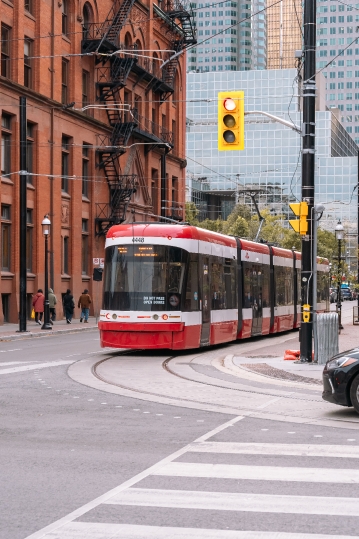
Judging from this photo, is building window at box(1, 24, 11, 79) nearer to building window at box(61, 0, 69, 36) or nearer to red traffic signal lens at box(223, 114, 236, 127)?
building window at box(61, 0, 69, 36)

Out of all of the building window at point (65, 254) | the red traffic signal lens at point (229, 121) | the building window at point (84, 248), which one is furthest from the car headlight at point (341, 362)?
the building window at point (84, 248)

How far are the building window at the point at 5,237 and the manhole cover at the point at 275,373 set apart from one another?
22916 mm

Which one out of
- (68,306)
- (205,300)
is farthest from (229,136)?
(68,306)

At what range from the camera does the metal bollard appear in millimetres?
20328

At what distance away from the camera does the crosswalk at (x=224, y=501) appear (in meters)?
6.58

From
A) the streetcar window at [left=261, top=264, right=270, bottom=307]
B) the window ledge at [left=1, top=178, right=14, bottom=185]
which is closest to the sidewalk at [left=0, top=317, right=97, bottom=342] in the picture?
the window ledge at [left=1, top=178, right=14, bottom=185]

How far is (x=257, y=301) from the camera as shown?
3083 cm

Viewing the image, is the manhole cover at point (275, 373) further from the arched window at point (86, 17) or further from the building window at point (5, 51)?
the arched window at point (86, 17)

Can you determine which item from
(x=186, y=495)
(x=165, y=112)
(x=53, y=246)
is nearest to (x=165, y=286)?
(x=186, y=495)

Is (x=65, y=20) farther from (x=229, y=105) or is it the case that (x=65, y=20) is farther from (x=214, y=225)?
(x=214, y=225)

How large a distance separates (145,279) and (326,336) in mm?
4619

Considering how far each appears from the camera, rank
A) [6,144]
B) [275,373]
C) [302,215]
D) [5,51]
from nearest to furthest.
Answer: [275,373] → [302,215] → [6,144] → [5,51]

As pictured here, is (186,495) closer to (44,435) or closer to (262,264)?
(44,435)

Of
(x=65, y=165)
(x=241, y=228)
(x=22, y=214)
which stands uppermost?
(x=241, y=228)
